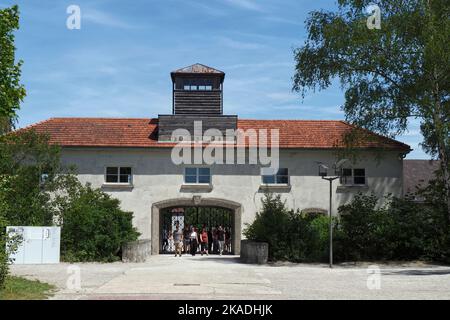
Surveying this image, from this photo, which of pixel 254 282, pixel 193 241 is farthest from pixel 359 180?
pixel 254 282

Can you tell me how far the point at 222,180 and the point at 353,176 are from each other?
6.83 m

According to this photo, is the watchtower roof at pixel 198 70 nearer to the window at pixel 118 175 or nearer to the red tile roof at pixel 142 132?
the red tile roof at pixel 142 132

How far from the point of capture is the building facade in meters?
31.6

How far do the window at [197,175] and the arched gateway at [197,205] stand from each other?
0.96 m

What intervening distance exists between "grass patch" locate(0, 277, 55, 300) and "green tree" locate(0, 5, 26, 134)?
184 inches

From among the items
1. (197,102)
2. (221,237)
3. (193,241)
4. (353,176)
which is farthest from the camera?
(197,102)

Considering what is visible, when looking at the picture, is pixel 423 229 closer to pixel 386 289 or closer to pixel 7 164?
pixel 386 289

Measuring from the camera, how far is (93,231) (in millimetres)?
24906

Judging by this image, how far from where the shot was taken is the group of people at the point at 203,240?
102 feet

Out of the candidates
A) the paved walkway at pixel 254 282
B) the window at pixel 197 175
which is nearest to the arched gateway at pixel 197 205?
the window at pixel 197 175

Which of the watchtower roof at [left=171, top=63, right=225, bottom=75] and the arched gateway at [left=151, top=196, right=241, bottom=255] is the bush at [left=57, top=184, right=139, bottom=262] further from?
the watchtower roof at [left=171, top=63, right=225, bottom=75]

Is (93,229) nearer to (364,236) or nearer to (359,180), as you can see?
(364,236)

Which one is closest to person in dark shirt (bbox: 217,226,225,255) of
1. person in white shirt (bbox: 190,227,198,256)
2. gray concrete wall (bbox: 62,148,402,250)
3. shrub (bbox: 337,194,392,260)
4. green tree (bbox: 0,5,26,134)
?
gray concrete wall (bbox: 62,148,402,250)

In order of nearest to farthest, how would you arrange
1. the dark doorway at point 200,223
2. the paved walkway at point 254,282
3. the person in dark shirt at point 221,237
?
the paved walkway at point 254,282 < the person in dark shirt at point 221,237 < the dark doorway at point 200,223
